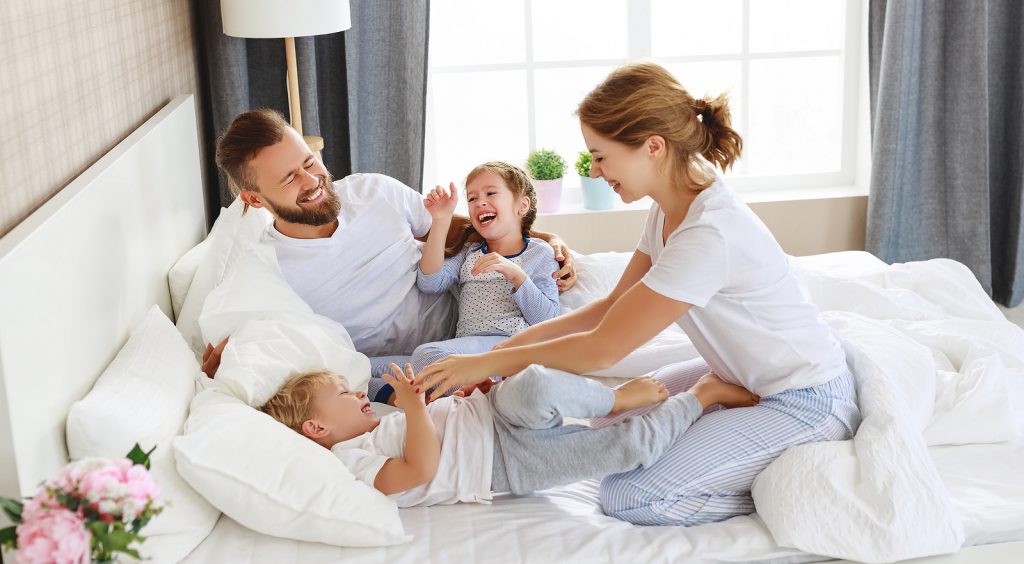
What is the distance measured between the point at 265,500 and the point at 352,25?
83.8 inches

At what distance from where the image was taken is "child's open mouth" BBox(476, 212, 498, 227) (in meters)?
2.59

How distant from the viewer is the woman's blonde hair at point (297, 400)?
1.94m

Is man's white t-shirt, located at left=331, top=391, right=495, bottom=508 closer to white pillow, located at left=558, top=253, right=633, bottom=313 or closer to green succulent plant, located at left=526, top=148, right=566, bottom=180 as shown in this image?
white pillow, located at left=558, top=253, right=633, bottom=313

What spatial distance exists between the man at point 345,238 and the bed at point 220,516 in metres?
0.31

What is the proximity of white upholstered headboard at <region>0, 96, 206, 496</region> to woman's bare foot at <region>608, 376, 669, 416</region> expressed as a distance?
3.14ft

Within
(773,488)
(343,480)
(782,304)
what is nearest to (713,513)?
(773,488)

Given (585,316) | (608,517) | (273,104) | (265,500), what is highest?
(273,104)

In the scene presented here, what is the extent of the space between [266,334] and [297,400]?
22cm

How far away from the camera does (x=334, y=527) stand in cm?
167

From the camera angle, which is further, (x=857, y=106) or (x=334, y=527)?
(x=857, y=106)

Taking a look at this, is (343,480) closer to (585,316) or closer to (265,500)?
(265,500)

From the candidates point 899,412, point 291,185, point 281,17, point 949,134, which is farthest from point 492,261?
point 949,134

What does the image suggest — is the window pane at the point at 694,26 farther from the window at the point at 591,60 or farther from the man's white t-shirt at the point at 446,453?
the man's white t-shirt at the point at 446,453

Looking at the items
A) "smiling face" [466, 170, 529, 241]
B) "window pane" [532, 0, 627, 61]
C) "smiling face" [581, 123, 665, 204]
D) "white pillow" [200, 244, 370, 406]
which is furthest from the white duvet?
"window pane" [532, 0, 627, 61]
